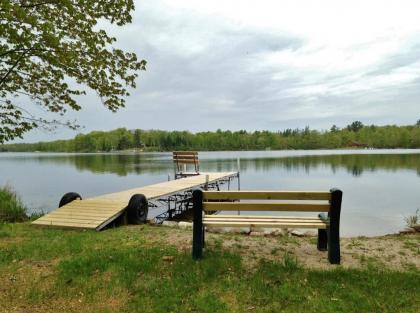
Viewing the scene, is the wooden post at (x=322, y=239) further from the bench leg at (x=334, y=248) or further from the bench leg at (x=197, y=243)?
the bench leg at (x=197, y=243)

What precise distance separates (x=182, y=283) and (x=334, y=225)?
6.95 ft

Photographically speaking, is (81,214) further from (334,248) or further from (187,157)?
(187,157)

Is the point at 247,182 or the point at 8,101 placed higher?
the point at 8,101

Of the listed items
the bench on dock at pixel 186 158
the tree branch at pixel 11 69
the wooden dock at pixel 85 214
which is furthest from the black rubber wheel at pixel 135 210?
the bench on dock at pixel 186 158

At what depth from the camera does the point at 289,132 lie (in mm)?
150750

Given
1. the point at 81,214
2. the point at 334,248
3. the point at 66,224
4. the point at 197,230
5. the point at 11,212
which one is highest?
the point at 197,230

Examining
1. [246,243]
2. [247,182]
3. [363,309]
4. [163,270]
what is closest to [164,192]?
[246,243]

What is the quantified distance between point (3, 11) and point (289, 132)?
493ft

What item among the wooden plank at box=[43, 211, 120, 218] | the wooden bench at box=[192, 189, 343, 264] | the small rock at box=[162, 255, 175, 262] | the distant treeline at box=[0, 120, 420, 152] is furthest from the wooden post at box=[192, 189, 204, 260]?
the distant treeline at box=[0, 120, 420, 152]

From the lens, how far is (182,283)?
412cm

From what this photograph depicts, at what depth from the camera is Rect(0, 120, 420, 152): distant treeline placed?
129500mm

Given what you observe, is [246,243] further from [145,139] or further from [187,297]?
[145,139]

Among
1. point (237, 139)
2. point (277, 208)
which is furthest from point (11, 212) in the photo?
point (237, 139)

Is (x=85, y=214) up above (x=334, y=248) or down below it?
below
